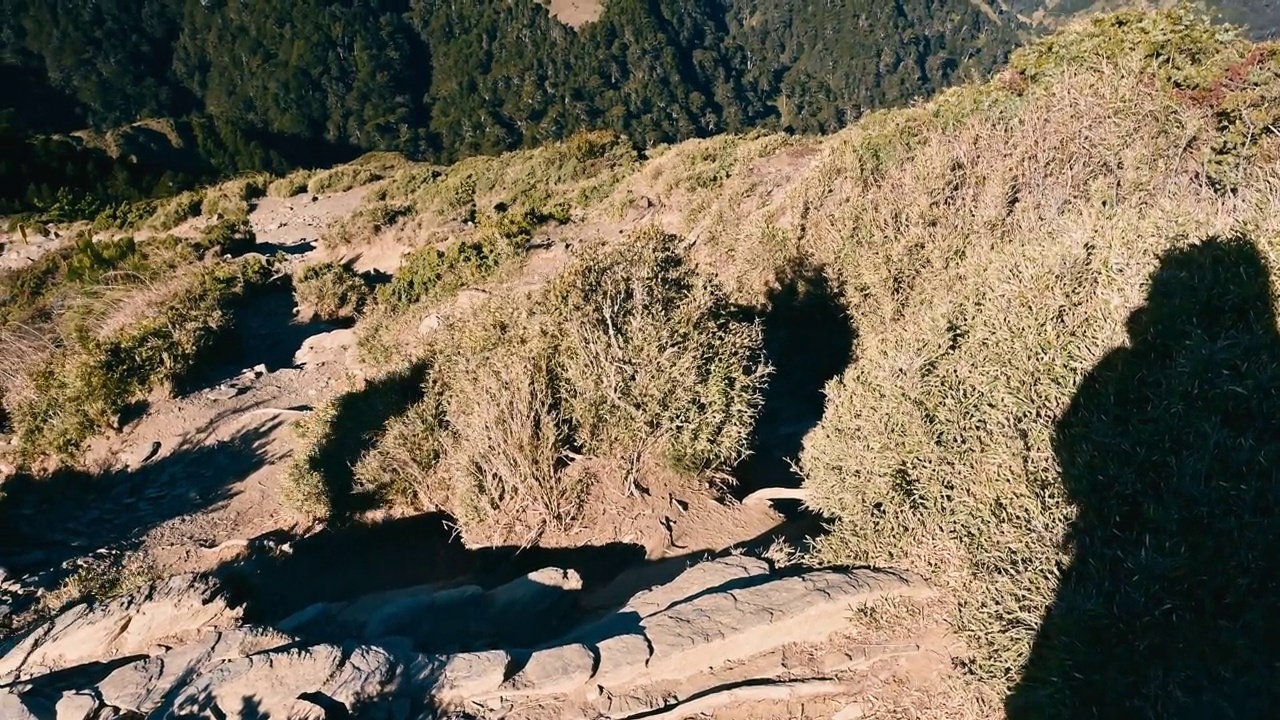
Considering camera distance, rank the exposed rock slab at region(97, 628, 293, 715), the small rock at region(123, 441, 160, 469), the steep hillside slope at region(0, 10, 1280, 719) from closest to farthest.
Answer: the steep hillside slope at region(0, 10, 1280, 719), the exposed rock slab at region(97, 628, 293, 715), the small rock at region(123, 441, 160, 469)

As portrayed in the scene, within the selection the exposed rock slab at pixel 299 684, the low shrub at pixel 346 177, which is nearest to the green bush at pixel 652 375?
the exposed rock slab at pixel 299 684

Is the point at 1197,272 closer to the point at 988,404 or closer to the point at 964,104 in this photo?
the point at 988,404

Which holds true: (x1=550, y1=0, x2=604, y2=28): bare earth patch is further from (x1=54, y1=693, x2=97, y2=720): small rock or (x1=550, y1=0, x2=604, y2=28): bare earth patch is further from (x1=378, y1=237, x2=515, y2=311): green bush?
(x1=54, y1=693, x2=97, y2=720): small rock

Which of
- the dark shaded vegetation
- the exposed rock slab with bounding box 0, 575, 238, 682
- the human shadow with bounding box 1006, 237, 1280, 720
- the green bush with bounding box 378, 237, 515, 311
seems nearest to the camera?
the human shadow with bounding box 1006, 237, 1280, 720

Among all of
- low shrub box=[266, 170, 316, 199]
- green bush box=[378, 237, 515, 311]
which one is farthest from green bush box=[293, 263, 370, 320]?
low shrub box=[266, 170, 316, 199]

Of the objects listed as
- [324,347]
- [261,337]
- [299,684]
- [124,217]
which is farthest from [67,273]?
[299,684]
